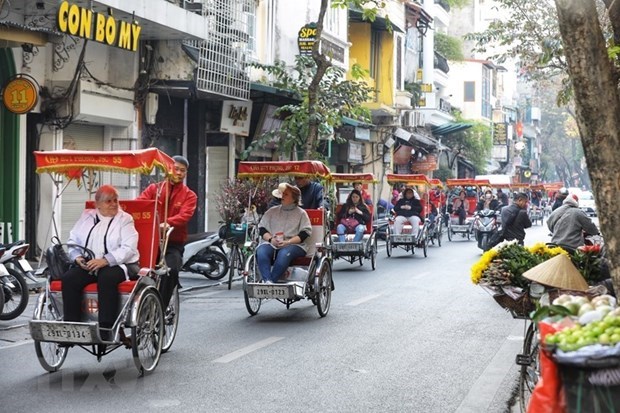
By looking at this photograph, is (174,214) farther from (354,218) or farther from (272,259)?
(354,218)

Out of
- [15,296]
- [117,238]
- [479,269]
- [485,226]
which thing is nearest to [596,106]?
[479,269]

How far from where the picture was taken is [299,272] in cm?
Result: 1314

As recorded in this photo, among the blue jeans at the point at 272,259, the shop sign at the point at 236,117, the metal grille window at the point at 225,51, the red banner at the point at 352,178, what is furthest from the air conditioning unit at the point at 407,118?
the blue jeans at the point at 272,259

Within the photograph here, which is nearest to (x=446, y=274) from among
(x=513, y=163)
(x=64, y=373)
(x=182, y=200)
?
(x=182, y=200)

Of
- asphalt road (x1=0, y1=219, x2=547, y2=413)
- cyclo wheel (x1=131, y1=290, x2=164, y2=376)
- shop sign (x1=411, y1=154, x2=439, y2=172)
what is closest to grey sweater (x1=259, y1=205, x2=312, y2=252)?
asphalt road (x1=0, y1=219, x2=547, y2=413)

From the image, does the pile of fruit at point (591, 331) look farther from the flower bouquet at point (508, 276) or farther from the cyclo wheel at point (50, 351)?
the cyclo wheel at point (50, 351)

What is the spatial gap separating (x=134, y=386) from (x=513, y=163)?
8259 cm

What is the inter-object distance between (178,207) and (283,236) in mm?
2719

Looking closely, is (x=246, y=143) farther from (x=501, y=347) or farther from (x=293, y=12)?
(x=501, y=347)

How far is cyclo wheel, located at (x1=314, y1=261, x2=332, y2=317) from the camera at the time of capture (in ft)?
42.5

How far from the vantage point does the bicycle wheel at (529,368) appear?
728 cm

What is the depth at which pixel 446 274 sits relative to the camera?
20297 mm

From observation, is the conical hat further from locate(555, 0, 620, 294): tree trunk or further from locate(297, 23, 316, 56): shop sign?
locate(297, 23, 316, 56): shop sign

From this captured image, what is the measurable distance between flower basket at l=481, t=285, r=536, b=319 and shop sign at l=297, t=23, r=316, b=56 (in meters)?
21.6
